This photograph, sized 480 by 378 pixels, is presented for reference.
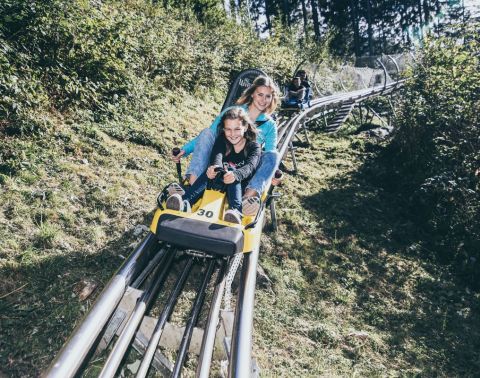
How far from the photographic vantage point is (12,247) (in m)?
3.22

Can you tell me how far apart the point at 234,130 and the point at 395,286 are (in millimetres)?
3048

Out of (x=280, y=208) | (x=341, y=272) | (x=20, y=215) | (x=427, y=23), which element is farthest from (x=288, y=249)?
(x=427, y=23)

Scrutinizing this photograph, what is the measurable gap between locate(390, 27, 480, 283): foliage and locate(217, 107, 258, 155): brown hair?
13.0ft

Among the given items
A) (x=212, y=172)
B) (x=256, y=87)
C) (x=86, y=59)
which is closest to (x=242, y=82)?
(x=256, y=87)

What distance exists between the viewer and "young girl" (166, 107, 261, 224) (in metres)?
3.34

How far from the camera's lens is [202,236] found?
2672 millimetres

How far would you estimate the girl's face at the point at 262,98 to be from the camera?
4484 mm

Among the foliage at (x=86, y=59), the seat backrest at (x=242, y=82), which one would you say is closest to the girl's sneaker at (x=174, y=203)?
the foliage at (x=86, y=59)

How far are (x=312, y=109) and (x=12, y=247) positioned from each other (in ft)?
25.2

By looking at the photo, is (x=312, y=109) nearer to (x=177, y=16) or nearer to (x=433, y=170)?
(x=433, y=170)

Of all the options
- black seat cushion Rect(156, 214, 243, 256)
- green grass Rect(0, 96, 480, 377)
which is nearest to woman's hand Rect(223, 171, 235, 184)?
black seat cushion Rect(156, 214, 243, 256)

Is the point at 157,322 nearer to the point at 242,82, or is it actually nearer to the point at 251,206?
the point at 251,206

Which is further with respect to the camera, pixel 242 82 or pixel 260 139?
pixel 242 82

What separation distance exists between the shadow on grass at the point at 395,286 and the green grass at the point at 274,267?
2 centimetres
